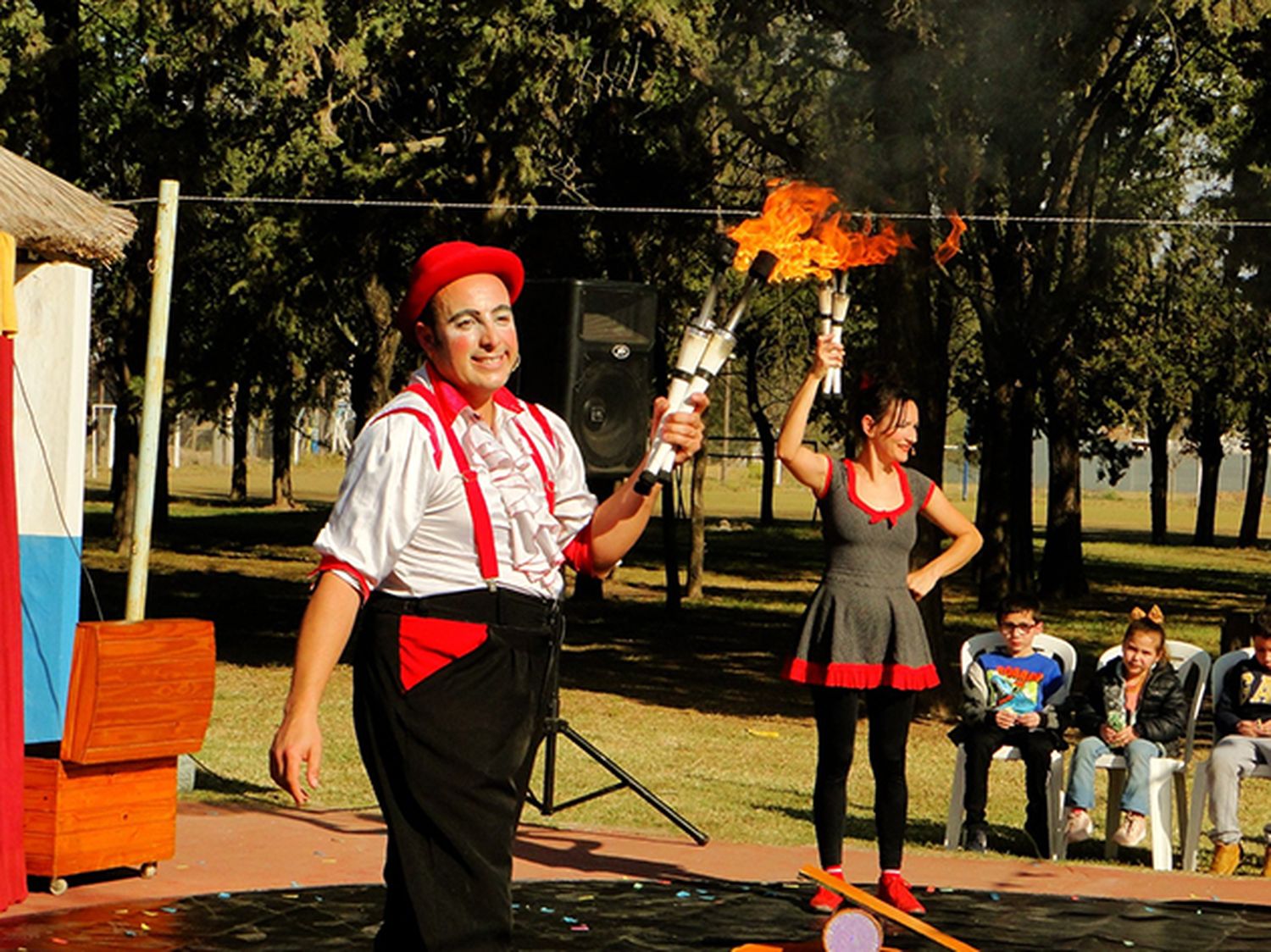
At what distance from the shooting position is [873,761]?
23.5 feet

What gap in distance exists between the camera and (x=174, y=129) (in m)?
20.2

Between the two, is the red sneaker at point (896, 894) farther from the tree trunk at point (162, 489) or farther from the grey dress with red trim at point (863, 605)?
the tree trunk at point (162, 489)

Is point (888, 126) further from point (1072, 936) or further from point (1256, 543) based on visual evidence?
point (1256, 543)

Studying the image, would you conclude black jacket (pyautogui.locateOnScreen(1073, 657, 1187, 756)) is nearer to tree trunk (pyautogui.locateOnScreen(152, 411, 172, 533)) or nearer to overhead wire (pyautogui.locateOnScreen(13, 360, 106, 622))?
overhead wire (pyautogui.locateOnScreen(13, 360, 106, 622))

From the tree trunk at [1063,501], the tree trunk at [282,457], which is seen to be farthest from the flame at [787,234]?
the tree trunk at [282,457]

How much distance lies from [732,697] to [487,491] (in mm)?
12509

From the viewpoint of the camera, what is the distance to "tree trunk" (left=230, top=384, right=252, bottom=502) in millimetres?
36062

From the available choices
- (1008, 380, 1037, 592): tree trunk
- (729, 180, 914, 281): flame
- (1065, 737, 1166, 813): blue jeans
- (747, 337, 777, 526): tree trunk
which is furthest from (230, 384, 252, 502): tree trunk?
(729, 180, 914, 281): flame

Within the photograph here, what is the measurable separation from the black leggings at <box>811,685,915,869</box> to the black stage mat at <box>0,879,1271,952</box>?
0.31 m

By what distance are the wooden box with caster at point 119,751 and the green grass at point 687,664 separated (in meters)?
2.27

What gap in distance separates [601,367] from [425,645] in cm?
638

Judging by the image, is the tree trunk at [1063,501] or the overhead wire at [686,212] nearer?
the overhead wire at [686,212]

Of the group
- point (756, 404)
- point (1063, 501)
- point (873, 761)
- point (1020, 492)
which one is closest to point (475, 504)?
point (873, 761)

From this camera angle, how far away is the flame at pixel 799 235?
5.14 meters
